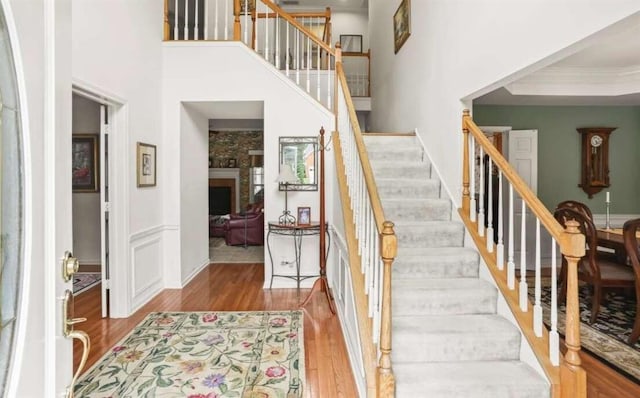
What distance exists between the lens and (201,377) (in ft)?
7.72

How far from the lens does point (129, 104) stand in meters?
3.46

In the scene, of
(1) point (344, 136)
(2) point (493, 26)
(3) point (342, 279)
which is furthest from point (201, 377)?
(2) point (493, 26)

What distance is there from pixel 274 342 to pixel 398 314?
3.55ft

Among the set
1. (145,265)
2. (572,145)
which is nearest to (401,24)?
(572,145)

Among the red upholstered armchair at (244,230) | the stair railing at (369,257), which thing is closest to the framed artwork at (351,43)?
the red upholstered armchair at (244,230)

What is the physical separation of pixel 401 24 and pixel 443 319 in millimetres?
3883

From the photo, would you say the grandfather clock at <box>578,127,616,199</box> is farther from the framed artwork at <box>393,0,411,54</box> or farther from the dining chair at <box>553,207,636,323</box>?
the framed artwork at <box>393,0,411,54</box>

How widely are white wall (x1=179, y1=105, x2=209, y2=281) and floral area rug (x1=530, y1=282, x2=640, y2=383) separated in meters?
4.09

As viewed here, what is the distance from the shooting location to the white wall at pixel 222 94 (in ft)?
13.8

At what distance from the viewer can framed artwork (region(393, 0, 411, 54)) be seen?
170 inches

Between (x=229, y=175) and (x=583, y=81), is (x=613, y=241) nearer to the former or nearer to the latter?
(x=583, y=81)

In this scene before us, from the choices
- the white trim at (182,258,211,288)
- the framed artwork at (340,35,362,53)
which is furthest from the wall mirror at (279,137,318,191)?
the framed artwork at (340,35,362,53)

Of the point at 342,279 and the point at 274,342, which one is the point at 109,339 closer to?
the point at 274,342

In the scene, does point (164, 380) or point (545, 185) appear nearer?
point (164, 380)
